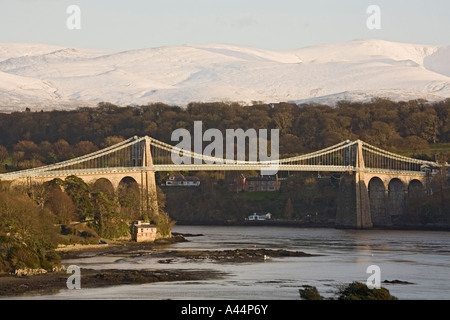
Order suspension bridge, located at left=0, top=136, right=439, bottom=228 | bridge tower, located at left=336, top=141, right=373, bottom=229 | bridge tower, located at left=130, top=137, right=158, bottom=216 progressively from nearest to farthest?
bridge tower, located at left=130, top=137, right=158, bottom=216 → suspension bridge, located at left=0, top=136, right=439, bottom=228 → bridge tower, located at left=336, top=141, right=373, bottom=229

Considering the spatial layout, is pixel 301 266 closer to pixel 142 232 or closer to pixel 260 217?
pixel 142 232

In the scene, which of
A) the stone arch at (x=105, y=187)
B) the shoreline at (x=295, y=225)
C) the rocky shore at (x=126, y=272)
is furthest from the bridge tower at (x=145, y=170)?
the shoreline at (x=295, y=225)

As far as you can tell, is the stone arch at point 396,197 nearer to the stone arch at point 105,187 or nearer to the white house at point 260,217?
the white house at point 260,217

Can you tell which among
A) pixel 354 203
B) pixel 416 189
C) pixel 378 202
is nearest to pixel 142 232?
pixel 354 203

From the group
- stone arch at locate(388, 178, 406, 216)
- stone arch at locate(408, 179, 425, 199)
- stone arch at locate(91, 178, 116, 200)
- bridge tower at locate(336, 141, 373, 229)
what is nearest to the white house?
bridge tower at locate(336, 141, 373, 229)

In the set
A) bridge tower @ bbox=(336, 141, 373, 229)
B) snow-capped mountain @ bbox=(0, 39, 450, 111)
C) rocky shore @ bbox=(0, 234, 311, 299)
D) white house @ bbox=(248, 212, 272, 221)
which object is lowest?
rocky shore @ bbox=(0, 234, 311, 299)

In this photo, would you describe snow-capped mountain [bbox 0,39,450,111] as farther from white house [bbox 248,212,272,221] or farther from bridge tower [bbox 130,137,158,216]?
bridge tower [bbox 130,137,158,216]

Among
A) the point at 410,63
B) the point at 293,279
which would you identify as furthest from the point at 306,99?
the point at 293,279

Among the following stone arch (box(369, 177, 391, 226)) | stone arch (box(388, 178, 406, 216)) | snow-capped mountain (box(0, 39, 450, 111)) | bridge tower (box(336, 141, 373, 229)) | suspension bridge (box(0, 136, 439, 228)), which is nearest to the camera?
suspension bridge (box(0, 136, 439, 228))
